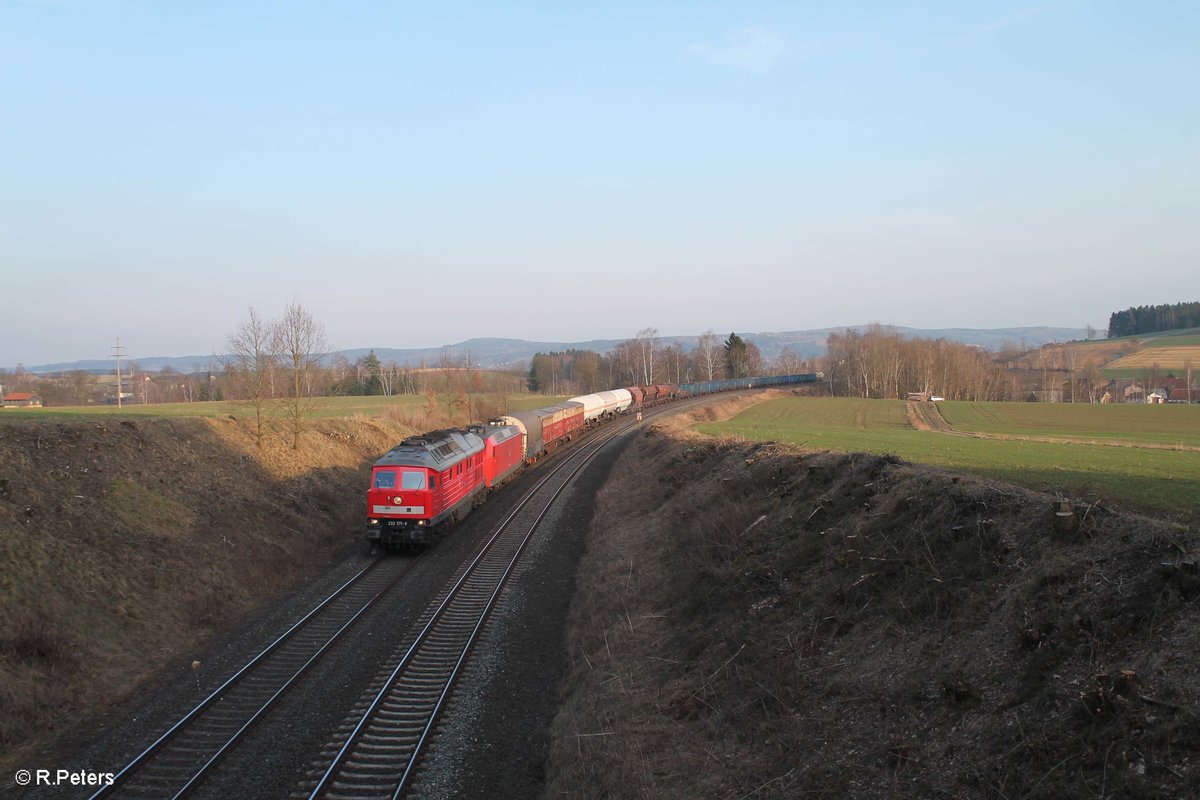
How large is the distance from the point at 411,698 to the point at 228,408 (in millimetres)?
34417

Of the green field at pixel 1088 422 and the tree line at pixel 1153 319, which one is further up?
the tree line at pixel 1153 319

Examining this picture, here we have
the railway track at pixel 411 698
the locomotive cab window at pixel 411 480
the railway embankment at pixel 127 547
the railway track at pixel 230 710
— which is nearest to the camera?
the railway track at pixel 230 710

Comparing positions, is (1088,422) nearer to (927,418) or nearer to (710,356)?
(927,418)

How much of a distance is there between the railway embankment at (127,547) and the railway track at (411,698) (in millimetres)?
4341

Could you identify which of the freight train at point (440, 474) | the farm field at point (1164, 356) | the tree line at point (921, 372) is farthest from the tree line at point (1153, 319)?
the freight train at point (440, 474)

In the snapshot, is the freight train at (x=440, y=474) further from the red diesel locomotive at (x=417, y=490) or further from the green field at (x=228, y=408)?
the green field at (x=228, y=408)

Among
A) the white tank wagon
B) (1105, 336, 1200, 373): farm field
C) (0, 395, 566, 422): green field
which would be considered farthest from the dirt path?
(1105, 336, 1200, 373): farm field

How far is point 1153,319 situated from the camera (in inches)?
7106

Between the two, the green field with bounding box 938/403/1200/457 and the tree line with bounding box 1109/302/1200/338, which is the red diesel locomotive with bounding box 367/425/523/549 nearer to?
the green field with bounding box 938/403/1200/457

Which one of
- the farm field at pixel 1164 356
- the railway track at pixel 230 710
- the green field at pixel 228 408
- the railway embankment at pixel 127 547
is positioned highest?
the farm field at pixel 1164 356

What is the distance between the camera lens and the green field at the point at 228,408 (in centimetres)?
3427

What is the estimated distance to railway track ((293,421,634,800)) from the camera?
32.0ft

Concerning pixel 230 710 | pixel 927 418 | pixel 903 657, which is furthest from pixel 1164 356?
pixel 230 710

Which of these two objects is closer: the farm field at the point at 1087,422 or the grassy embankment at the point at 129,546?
the grassy embankment at the point at 129,546
